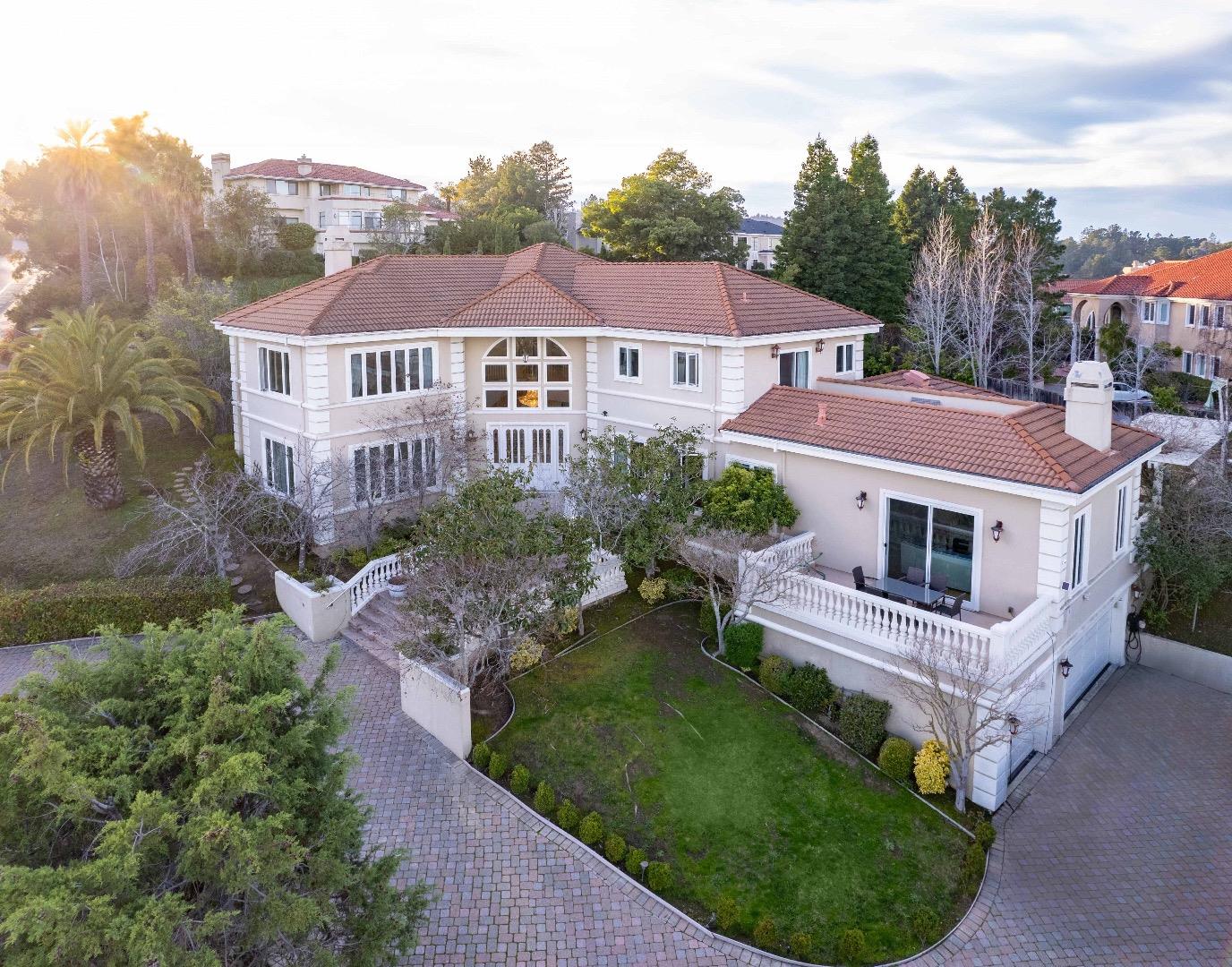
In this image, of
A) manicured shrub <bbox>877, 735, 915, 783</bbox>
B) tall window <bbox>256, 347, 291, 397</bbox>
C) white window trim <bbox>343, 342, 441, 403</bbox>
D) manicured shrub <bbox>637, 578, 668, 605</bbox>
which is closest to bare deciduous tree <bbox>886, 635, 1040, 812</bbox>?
manicured shrub <bbox>877, 735, 915, 783</bbox>

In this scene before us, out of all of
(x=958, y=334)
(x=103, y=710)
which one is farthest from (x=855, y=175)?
(x=103, y=710)

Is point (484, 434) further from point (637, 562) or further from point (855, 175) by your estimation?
point (855, 175)

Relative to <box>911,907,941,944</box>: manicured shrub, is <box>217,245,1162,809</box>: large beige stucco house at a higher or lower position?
higher

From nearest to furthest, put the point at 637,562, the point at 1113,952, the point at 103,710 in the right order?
the point at 103,710
the point at 1113,952
the point at 637,562

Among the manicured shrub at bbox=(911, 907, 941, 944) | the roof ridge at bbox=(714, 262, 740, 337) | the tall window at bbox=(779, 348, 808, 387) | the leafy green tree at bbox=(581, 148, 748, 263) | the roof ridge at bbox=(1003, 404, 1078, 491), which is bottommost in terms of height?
the manicured shrub at bbox=(911, 907, 941, 944)

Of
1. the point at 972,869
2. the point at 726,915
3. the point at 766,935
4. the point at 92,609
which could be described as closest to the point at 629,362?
the point at 92,609

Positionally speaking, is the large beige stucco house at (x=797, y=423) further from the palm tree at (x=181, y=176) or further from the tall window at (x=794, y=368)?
the palm tree at (x=181, y=176)

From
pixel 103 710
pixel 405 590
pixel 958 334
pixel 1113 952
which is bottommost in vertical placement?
pixel 1113 952

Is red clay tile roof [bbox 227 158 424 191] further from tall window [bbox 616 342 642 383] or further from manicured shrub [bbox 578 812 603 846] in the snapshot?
manicured shrub [bbox 578 812 603 846]
